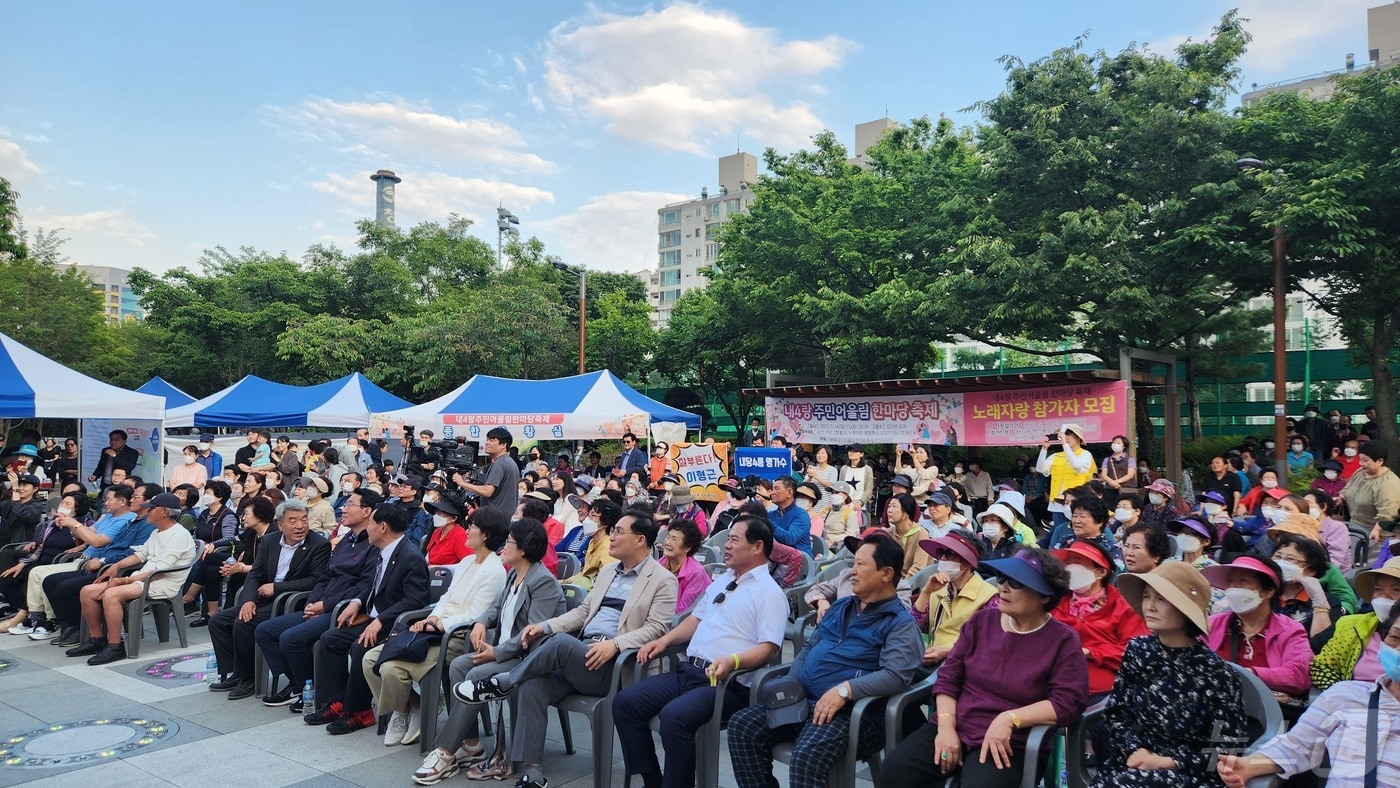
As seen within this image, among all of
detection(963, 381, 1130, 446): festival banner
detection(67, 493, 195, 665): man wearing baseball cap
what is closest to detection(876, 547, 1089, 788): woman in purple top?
detection(67, 493, 195, 665): man wearing baseball cap

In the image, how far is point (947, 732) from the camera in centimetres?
333

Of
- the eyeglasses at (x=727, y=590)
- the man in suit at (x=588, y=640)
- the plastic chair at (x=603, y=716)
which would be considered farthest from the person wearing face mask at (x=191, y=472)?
the eyeglasses at (x=727, y=590)

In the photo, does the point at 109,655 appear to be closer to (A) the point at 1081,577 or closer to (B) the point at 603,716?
(B) the point at 603,716

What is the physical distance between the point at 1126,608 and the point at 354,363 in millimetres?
28093

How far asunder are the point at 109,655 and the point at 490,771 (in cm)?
418

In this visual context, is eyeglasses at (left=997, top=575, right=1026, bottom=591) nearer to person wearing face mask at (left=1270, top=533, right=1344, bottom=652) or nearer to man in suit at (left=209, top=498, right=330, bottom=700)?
person wearing face mask at (left=1270, top=533, right=1344, bottom=652)

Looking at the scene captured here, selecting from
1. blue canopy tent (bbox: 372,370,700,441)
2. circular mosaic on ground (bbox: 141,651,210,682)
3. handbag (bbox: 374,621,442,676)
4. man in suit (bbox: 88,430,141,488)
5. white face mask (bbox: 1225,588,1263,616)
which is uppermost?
blue canopy tent (bbox: 372,370,700,441)

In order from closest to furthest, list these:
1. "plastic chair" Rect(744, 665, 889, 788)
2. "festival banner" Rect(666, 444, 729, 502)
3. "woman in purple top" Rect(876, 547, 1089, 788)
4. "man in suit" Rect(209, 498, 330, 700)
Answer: "woman in purple top" Rect(876, 547, 1089, 788) → "plastic chair" Rect(744, 665, 889, 788) → "man in suit" Rect(209, 498, 330, 700) → "festival banner" Rect(666, 444, 729, 502)

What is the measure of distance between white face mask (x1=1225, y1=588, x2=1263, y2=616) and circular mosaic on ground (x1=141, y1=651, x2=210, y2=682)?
6.49 m

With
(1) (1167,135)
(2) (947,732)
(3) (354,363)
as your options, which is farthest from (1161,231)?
(3) (354,363)

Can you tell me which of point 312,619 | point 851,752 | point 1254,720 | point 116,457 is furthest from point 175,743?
point 116,457

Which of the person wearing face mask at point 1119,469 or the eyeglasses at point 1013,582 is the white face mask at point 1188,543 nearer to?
the eyeglasses at point 1013,582

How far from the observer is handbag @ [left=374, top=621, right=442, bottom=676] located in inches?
194

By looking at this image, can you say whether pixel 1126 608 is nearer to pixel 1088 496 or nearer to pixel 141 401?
Answer: pixel 1088 496
